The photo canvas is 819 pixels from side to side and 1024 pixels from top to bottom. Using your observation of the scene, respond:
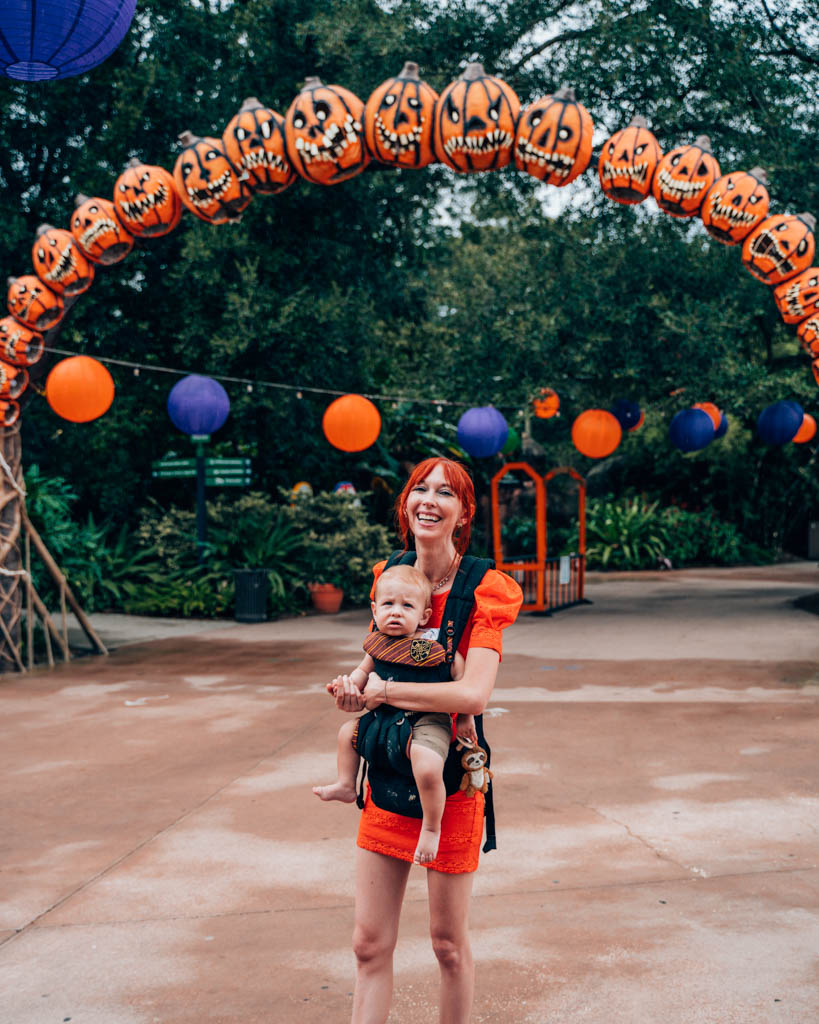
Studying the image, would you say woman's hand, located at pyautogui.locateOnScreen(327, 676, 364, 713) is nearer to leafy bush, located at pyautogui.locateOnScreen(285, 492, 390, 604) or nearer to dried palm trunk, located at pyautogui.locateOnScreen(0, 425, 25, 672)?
dried palm trunk, located at pyautogui.locateOnScreen(0, 425, 25, 672)

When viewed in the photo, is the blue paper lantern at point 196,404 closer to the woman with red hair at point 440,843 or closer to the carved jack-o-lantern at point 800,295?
the carved jack-o-lantern at point 800,295

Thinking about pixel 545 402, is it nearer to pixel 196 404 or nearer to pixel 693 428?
pixel 693 428

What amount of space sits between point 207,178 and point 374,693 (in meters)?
8.19

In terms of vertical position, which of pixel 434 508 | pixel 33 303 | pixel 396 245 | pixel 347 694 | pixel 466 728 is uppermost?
pixel 396 245

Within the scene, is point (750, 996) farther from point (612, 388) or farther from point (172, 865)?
point (612, 388)

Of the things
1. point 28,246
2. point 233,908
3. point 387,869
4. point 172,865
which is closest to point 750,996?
point 387,869

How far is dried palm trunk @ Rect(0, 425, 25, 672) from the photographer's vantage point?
9.88 meters

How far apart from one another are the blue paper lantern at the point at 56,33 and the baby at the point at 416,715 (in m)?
3.19

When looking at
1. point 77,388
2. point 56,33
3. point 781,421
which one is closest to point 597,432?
point 781,421

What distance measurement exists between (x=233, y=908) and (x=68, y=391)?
23.5ft

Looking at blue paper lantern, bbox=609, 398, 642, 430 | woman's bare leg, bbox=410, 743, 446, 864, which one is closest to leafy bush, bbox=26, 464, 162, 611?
blue paper lantern, bbox=609, 398, 642, 430

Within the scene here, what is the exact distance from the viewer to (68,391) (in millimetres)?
10180

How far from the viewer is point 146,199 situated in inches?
385

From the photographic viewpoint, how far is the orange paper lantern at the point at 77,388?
1016 centimetres
